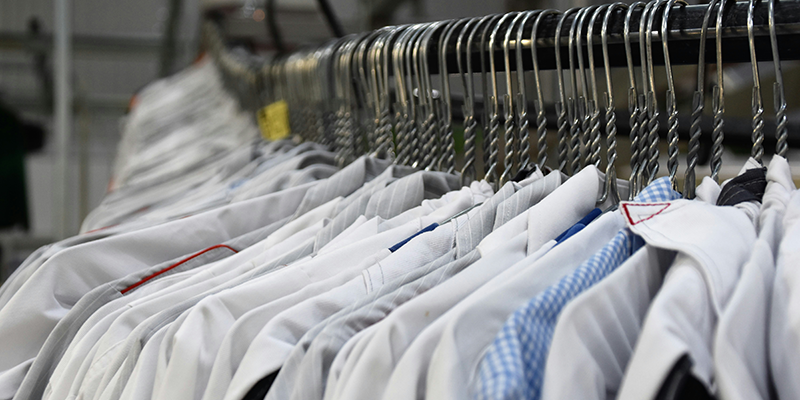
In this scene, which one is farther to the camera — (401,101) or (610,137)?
(401,101)

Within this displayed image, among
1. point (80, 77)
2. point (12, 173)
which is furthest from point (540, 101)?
point (80, 77)

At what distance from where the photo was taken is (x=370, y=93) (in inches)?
31.4

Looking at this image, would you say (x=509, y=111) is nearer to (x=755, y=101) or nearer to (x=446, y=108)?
(x=446, y=108)

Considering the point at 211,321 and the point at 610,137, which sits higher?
the point at 610,137

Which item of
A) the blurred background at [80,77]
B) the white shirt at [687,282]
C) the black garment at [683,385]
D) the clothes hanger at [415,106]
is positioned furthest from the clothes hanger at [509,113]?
the blurred background at [80,77]

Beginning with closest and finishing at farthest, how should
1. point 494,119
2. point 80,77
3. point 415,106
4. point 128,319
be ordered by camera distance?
point 128,319
point 494,119
point 415,106
point 80,77

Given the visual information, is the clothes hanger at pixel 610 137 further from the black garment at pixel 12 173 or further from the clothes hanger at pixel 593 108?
the black garment at pixel 12 173

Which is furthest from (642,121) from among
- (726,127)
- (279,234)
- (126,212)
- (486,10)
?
(486,10)

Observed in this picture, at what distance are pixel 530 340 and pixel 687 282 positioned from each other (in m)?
0.08

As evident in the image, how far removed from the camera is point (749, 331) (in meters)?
0.31

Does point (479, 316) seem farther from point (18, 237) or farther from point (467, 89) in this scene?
point (18, 237)

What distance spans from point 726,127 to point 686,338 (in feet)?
2.30

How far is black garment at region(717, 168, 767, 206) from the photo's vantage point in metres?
0.42

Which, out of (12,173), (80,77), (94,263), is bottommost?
(12,173)
